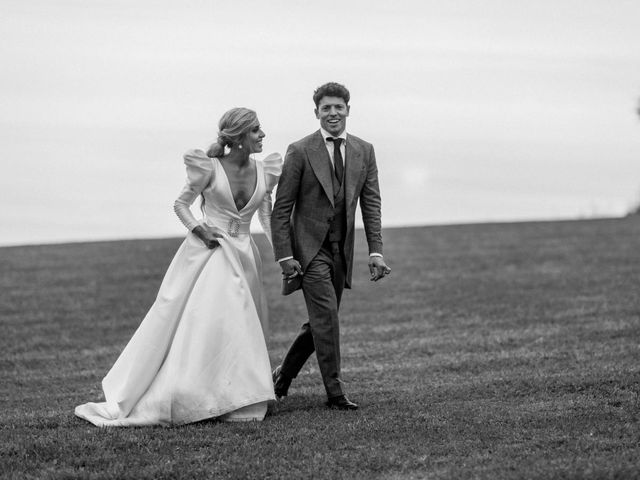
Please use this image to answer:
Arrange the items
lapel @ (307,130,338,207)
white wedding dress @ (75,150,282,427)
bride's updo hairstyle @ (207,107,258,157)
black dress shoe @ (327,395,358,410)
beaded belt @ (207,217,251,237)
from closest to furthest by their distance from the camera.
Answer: white wedding dress @ (75,150,282,427)
bride's updo hairstyle @ (207,107,258,157)
lapel @ (307,130,338,207)
beaded belt @ (207,217,251,237)
black dress shoe @ (327,395,358,410)

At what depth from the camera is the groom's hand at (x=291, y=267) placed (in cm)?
818

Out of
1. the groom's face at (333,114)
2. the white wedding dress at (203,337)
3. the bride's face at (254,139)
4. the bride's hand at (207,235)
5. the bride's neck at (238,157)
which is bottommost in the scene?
the white wedding dress at (203,337)

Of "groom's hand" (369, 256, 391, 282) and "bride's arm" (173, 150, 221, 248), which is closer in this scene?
"bride's arm" (173, 150, 221, 248)

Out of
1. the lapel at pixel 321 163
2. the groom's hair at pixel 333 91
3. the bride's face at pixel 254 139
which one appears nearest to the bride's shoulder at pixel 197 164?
the bride's face at pixel 254 139

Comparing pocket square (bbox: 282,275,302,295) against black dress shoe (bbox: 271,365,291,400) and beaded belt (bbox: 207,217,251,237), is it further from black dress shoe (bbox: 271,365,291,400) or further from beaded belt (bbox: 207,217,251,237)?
black dress shoe (bbox: 271,365,291,400)

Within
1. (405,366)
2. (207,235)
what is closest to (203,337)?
(207,235)

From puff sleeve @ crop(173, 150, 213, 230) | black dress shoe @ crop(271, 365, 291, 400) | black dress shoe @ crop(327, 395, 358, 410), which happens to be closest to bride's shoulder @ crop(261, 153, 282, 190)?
puff sleeve @ crop(173, 150, 213, 230)

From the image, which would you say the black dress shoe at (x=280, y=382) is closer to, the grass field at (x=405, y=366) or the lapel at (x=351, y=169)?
the grass field at (x=405, y=366)

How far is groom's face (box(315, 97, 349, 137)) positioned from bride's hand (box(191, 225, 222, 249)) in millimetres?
1239

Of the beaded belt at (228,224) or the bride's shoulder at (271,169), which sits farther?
the bride's shoulder at (271,169)

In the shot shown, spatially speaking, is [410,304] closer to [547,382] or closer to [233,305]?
[547,382]

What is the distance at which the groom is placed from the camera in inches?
324

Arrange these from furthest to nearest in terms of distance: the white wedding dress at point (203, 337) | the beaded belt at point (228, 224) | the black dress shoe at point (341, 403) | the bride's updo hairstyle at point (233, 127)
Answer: the black dress shoe at point (341, 403), the beaded belt at point (228, 224), the bride's updo hairstyle at point (233, 127), the white wedding dress at point (203, 337)

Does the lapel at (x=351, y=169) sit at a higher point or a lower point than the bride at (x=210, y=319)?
higher
